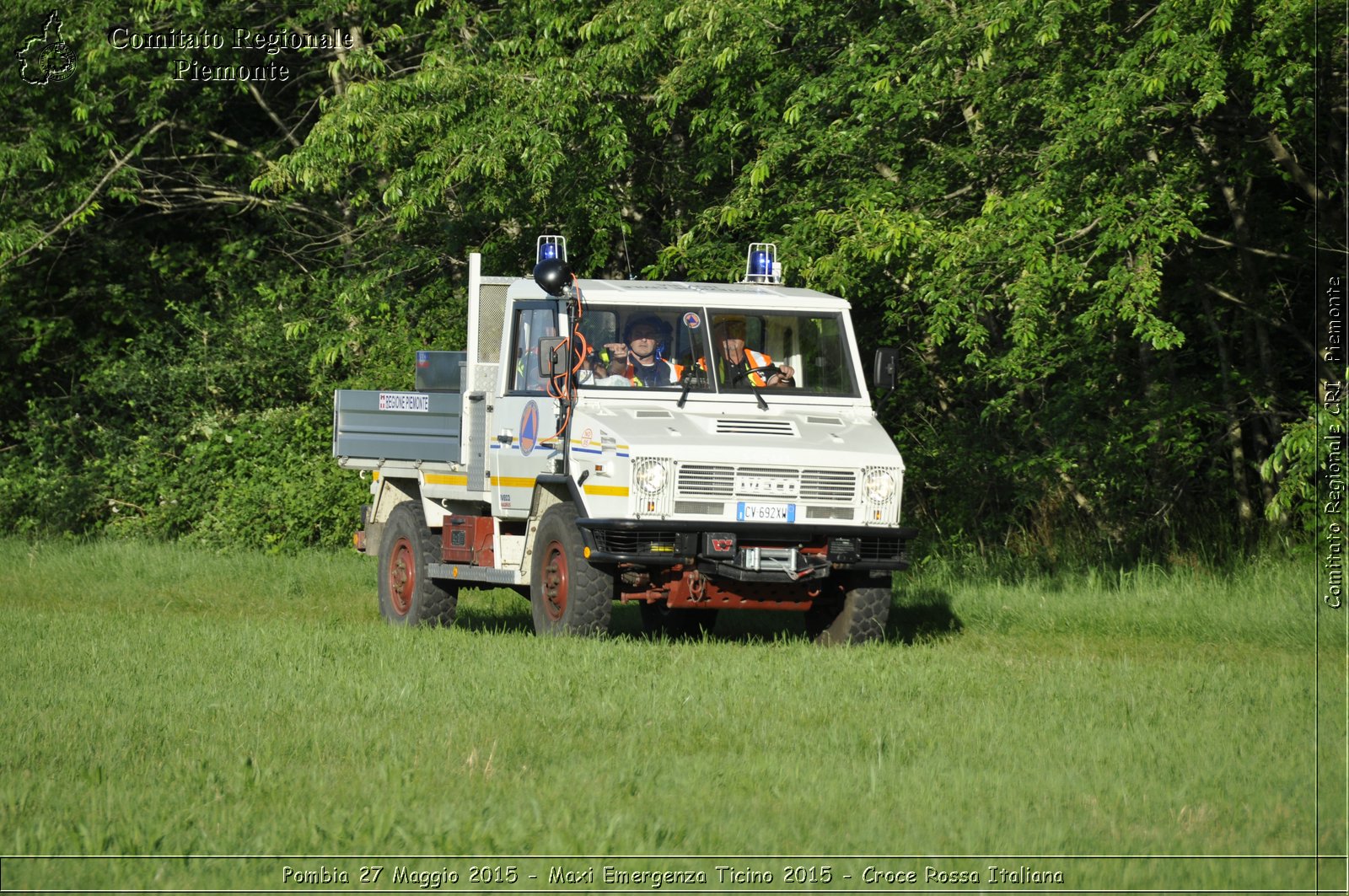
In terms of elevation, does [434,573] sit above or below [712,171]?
below

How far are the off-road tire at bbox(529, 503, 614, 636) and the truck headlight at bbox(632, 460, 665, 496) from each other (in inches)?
27.3

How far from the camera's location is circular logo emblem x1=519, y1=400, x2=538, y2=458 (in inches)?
508

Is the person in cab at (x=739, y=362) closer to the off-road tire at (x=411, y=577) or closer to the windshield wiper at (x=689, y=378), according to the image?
the windshield wiper at (x=689, y=378)

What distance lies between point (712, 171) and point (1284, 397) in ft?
19.6

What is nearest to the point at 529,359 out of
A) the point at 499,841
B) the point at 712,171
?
the point at 712,171

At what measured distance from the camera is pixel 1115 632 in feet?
44.4

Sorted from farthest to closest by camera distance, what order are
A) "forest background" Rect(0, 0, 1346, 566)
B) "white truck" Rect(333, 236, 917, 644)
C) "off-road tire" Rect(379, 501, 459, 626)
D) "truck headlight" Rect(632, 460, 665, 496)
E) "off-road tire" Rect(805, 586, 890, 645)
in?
1. "off-road tire" Rect(379, 501, 459, 626)
2. "forest background" Rect(0, 0, 1346, 566)
3. "off-road tire" Rect(805, 586, 890, 645)
4. "white truck" Rect(333, 236, 917, 644)
5. "truck headlight" Rect(632, 460, 665, 496)

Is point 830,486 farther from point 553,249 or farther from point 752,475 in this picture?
point 553,249

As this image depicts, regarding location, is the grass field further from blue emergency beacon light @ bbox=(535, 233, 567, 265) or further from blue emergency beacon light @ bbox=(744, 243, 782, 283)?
blue emergency beacon light @ bbox=(535, 233, 567, 265)

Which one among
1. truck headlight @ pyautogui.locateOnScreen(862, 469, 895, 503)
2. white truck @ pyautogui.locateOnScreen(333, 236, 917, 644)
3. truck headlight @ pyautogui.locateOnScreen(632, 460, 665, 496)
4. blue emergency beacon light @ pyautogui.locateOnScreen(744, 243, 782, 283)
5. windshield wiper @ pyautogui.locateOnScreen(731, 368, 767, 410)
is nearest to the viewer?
truck headlight @ pyautogui.locateOnScreen(632, 460, 665, 496)

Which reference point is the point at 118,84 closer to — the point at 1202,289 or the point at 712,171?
the point at 712,171

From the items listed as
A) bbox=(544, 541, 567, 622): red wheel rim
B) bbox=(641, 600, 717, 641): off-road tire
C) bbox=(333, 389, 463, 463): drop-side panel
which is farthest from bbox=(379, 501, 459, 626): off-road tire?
bbox=(544, 541, 567, 622): red wheel rim

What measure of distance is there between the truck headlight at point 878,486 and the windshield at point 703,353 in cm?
110

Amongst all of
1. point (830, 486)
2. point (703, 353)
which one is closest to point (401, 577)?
point (703, 353)
